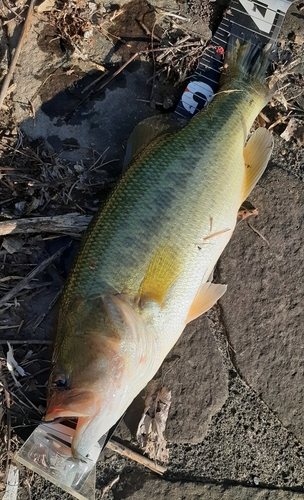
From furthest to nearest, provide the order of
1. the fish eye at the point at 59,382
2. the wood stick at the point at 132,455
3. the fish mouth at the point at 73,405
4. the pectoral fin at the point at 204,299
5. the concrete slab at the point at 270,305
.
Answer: the concrete slab at the point at 270,305 < the wood stick at the point at 132,455 < the pectoral fin at the point at 204,299 < the fish eye at the point at 59,382 < the fish mouth at the point at 73,405

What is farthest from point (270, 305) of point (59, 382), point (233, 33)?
point (233, 33)

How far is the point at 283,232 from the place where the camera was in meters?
3.72

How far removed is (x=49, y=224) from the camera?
3.50 meters

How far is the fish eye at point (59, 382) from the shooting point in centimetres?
264

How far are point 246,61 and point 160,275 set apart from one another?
1851 mm

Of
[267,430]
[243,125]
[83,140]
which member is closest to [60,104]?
[83,140]

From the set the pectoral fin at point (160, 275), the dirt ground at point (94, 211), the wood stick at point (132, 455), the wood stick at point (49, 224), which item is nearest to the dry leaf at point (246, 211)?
the dirt ground at point (94, 211)

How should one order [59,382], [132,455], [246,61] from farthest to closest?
[246,61], [132,455], [59,382]

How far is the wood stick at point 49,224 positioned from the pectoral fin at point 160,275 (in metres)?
0.86

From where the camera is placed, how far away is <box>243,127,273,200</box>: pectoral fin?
3.32 meters

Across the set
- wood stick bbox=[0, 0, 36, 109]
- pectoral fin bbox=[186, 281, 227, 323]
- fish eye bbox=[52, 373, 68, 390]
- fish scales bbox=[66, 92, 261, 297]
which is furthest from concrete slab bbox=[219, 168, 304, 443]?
wood stick bbox=[0, 0, 36, 109]

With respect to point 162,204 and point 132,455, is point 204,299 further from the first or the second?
point 132,455

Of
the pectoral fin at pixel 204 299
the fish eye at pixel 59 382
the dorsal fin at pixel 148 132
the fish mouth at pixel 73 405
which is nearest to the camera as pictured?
the fish mouth at pixel 73 405

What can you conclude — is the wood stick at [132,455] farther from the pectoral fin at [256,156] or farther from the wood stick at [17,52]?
the wood stick at [17,52]
